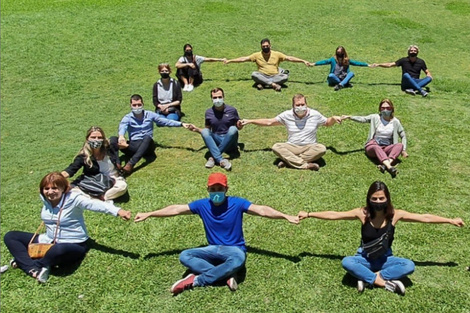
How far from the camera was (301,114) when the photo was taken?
993 centimetres

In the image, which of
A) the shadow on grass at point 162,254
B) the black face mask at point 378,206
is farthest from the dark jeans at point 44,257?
the black face mask at point 378,206

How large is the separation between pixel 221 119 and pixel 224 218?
4065mm

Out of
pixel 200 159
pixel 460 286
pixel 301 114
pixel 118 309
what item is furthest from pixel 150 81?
pixel 460 286

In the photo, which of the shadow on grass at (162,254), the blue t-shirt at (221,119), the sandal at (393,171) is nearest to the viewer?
the shadow on grass at (162,254)

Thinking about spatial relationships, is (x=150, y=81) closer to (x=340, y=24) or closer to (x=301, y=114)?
(x=301, y=114)

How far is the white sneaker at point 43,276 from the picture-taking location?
6914 mm

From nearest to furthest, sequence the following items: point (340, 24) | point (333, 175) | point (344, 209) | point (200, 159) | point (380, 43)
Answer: point (344, 209) < point (333, 175) < point (200, 159) < point (380, 43) < point (340, 24)

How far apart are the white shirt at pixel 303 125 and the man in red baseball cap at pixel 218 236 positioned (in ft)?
11.8

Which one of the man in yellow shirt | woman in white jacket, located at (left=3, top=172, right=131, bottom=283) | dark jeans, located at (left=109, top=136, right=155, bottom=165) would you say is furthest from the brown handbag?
the man in yellow shirt

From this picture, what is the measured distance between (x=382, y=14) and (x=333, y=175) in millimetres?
16162

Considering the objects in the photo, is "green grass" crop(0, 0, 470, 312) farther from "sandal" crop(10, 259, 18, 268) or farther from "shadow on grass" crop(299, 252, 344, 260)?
"sandal" crop(10, 259, 18, 268)

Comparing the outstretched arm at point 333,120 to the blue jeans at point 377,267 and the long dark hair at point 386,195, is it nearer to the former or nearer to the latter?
the long dark hair at point 386,195

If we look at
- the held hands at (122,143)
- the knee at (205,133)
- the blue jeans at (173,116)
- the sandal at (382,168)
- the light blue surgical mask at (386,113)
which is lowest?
the sandal at (382,168)

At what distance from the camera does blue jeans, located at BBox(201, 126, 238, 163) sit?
10258 mm
